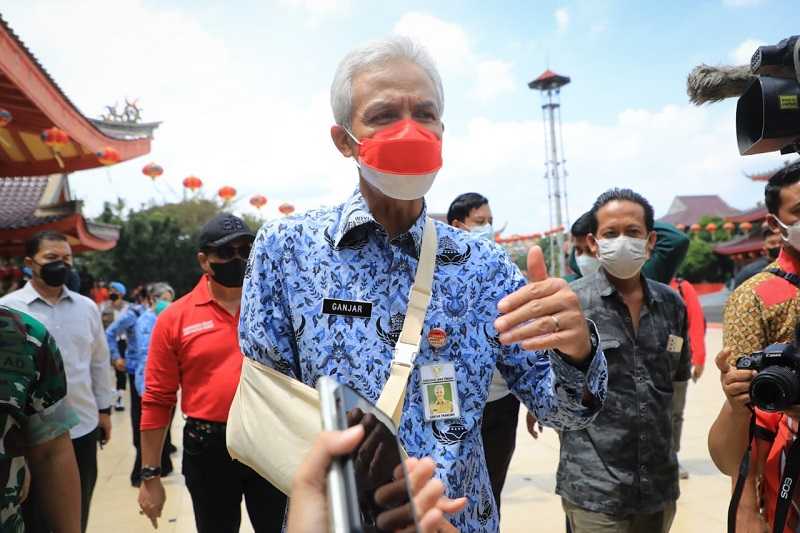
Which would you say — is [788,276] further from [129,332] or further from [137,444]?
[129,332]

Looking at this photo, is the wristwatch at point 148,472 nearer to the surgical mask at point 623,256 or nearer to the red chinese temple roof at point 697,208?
the surgical mask at point 623,256

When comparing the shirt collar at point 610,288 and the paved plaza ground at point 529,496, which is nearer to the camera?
the shirt collar at point 610,288

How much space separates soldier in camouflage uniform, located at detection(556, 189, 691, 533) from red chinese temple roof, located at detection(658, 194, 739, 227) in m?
60.0

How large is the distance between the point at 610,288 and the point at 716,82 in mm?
1311

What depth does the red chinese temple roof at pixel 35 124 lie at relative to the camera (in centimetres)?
640

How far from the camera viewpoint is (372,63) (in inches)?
61.8

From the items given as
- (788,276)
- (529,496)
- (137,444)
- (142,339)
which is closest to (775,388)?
(788,276)

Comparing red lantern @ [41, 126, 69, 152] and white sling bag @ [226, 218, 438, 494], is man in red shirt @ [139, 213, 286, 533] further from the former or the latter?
red lantern @ [41, 126, 69, 152]

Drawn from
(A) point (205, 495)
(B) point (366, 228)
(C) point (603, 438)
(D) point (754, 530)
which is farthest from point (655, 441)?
(A) point (205, 495)

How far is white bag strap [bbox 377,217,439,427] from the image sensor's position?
4.49ft

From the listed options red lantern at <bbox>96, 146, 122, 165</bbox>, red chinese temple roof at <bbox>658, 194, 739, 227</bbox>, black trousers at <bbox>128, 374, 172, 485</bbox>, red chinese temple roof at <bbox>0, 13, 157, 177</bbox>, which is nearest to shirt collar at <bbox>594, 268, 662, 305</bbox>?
black trousers at <bbox>128, 374, 172, 485</bbox>

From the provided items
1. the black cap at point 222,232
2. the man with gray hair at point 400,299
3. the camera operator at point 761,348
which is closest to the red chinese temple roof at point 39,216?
the black cap at point 222,232

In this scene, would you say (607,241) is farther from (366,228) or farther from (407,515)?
(407,515)

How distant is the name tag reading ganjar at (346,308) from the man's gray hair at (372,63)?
47cm
